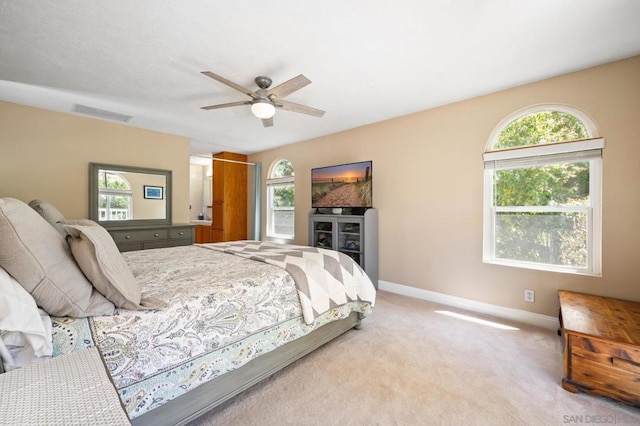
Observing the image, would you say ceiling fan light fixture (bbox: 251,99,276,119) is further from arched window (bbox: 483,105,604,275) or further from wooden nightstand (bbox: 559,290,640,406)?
wooden nightstand (bbox: 559,290,640,406)

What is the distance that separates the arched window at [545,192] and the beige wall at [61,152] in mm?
4938

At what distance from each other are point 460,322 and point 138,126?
513cm

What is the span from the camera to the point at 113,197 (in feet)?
13.2

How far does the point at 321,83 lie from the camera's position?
→ 2.78 meters

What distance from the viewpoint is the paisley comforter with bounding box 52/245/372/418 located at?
3.81 ft

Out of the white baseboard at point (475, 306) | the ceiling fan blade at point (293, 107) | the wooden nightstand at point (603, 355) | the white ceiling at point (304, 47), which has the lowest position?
the white baseboard at point (475, 306)

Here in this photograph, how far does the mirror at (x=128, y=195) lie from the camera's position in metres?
3.87

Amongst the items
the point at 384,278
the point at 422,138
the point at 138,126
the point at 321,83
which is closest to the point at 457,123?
the point at 422,138

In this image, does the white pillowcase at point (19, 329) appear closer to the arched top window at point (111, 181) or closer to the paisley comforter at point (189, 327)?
the paisley comforter at point (189, 327)

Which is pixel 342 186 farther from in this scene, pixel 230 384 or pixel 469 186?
pixel 230 384

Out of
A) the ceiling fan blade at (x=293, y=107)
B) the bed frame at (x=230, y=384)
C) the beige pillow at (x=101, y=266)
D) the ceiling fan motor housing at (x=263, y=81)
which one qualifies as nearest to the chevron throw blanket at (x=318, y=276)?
the bed frame at (x=230, y=384)

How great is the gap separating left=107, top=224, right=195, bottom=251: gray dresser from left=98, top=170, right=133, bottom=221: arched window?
0.39 m

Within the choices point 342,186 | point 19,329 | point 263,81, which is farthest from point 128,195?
point 19,329

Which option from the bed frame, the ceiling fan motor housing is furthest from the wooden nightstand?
the ceiling fan motor housing
